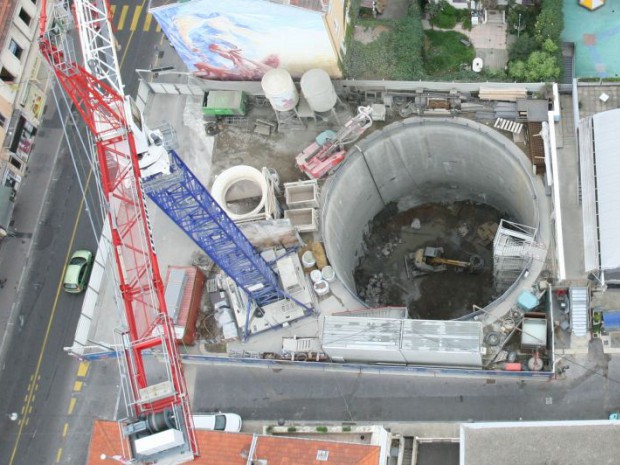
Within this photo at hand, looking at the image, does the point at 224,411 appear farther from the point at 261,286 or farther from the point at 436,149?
the point at 436,149

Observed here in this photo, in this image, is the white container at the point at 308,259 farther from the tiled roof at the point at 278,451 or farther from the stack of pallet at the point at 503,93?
the stack of pallet at the point at 503,93

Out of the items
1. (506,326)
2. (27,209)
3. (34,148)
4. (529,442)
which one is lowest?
(529,442)

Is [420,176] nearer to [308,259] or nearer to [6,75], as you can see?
[308,259]

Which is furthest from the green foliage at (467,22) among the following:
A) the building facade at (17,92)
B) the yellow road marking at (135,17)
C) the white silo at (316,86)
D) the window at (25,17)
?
the window at (25,17)

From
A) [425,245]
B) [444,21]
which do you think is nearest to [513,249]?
[425,245]

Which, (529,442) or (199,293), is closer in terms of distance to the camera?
(529,442)

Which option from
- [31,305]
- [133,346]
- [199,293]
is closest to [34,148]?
[31,305]

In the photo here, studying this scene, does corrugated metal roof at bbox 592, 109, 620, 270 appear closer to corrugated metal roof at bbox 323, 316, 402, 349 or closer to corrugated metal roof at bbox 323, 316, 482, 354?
corrugated metal roof at bbox 323, 316, 482, 354
